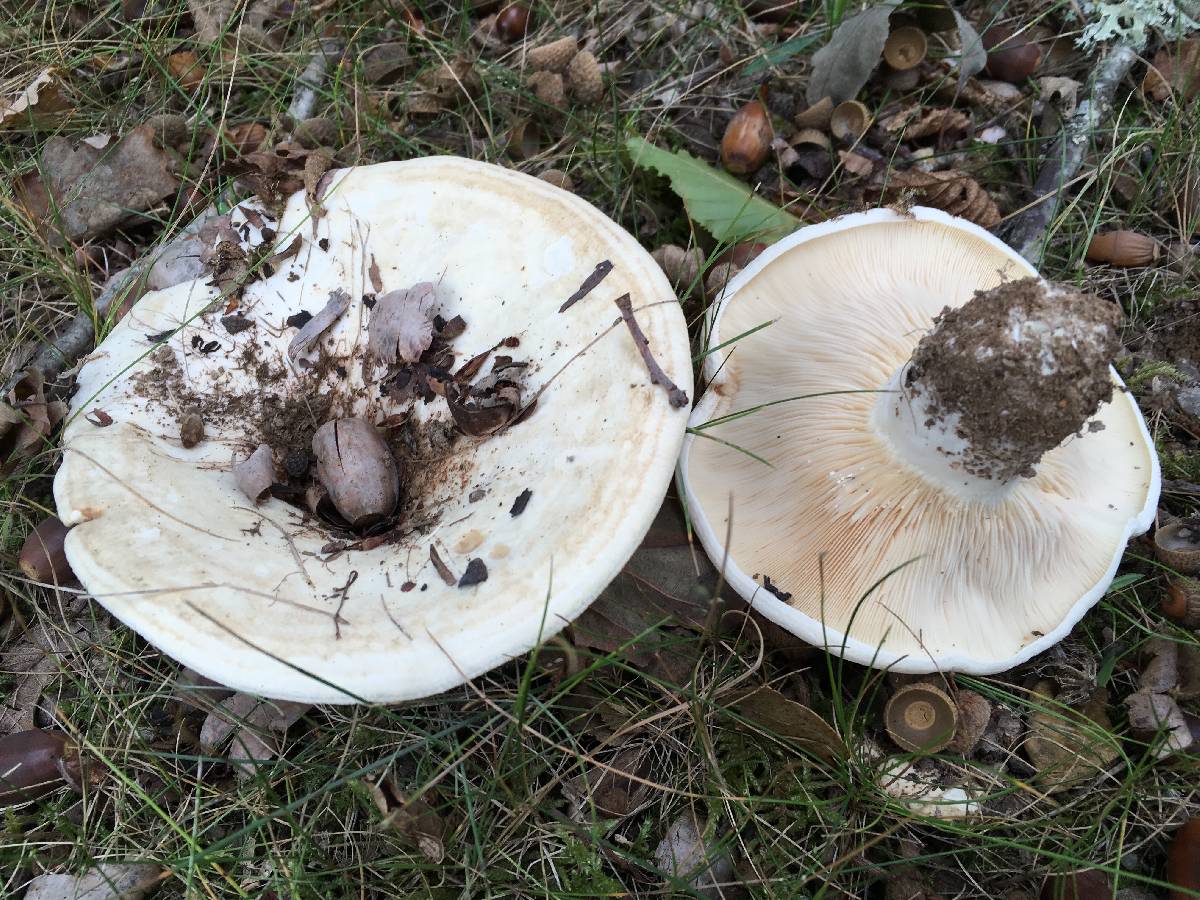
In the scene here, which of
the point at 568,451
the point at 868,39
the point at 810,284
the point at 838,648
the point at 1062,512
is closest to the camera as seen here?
the point at 568,451

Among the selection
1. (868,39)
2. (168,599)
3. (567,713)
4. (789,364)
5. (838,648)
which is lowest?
(567,713)

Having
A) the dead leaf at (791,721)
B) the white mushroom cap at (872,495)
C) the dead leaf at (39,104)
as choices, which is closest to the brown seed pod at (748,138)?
the white mushroom cap at (872,495)

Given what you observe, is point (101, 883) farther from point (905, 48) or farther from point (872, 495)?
point (905, 48)

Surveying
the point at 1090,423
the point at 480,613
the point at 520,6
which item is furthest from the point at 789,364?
the point at 520,6

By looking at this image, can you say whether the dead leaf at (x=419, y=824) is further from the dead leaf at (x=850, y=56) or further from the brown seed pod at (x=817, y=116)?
the dead leaf at (x=850, y=56)

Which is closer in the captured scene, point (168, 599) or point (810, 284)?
point (168, 599)

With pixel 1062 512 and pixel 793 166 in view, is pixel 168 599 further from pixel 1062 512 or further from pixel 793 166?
pixel 793 166
